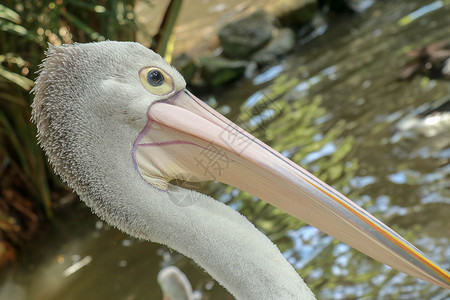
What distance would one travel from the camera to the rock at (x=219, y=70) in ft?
20.4

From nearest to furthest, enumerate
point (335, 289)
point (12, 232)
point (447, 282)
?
point (447, 282), point (335, 289), point (12, 232)

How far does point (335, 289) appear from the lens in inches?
123

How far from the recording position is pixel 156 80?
1480 mm

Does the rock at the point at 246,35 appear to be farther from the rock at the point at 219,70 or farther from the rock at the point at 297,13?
the rock at the point at 219,70

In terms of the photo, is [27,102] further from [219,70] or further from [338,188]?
[338,188]

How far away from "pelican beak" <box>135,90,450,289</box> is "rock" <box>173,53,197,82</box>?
4739mm

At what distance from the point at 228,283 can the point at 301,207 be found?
10.7 inches

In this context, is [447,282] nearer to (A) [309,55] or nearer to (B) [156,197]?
(B) [156,197]

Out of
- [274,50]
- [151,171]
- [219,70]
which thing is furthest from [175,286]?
[274,50]

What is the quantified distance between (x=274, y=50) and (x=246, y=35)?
1.54 ft

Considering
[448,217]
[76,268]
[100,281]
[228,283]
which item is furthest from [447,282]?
[76,268]

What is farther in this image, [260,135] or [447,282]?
[260,135]

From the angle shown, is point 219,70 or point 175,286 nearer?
point 175,286

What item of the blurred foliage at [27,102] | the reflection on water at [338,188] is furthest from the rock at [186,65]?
the blurred foliage at [27,102]
